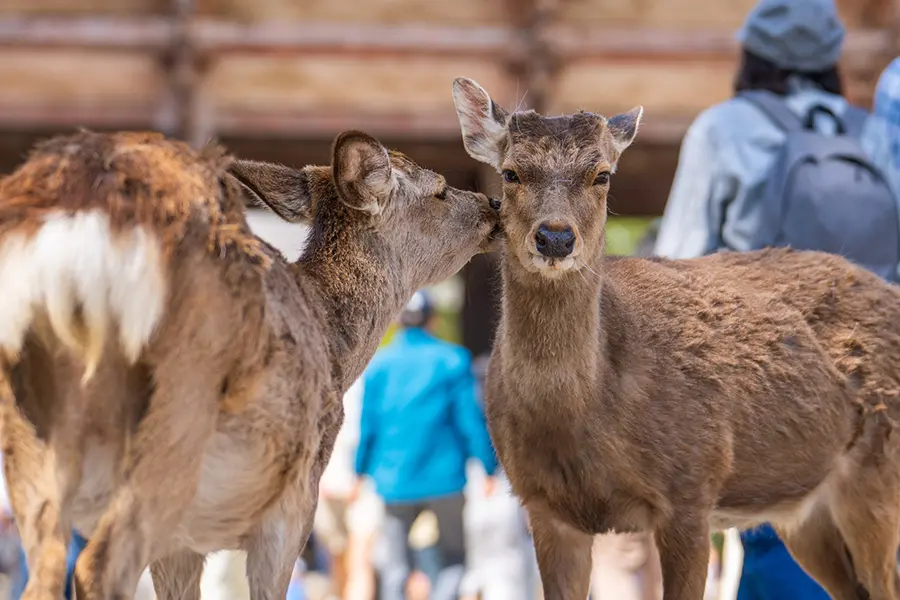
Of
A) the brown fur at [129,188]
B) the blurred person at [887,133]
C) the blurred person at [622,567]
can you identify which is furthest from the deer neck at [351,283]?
the blurred person at [887,133]

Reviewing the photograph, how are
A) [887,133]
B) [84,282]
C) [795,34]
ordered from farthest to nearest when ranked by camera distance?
[887,133], [795,34], [84,282]

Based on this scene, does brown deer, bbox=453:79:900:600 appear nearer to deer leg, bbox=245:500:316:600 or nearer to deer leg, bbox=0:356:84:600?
deer leg, bbox=245:500:316:600

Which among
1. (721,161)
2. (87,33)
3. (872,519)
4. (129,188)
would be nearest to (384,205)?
(129,188)

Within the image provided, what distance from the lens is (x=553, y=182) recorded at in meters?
5.54

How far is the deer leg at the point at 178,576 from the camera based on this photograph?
509cm

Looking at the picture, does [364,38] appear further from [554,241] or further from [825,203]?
[554,241]

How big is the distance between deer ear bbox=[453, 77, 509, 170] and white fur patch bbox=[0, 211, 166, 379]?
6.81 ft

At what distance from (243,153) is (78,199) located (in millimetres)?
11525

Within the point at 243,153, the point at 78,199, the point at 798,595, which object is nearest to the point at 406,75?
the point at 243,153

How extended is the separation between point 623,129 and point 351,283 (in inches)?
50.5

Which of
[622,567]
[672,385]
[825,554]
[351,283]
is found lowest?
[622,567]

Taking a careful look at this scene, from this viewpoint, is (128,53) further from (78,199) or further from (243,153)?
(78,199)

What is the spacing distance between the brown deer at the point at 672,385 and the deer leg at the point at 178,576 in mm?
1178

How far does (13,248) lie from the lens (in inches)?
160
